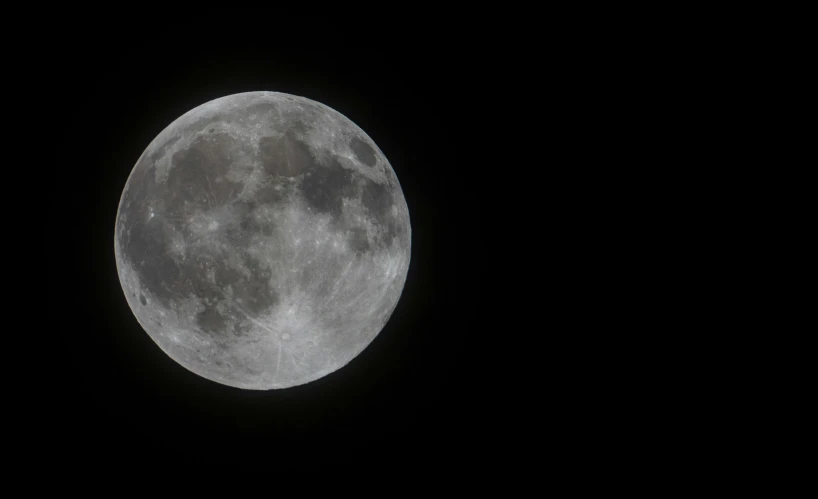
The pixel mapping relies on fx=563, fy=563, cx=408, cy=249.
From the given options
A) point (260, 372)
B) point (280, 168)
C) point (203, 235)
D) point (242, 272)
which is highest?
point (280, 168)

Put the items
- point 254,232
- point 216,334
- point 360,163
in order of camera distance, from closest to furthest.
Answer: point 254,232
point 216,334
point 360,163

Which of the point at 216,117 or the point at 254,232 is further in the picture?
the point at 216,117

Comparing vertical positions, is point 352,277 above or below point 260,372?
above

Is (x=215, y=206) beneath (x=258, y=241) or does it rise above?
above

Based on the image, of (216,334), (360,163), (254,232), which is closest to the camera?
(254,232)

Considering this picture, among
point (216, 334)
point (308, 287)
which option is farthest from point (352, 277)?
point (216, 334)

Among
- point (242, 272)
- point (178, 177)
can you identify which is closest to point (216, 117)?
point (178, 177)

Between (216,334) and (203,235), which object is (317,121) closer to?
(203,235)
